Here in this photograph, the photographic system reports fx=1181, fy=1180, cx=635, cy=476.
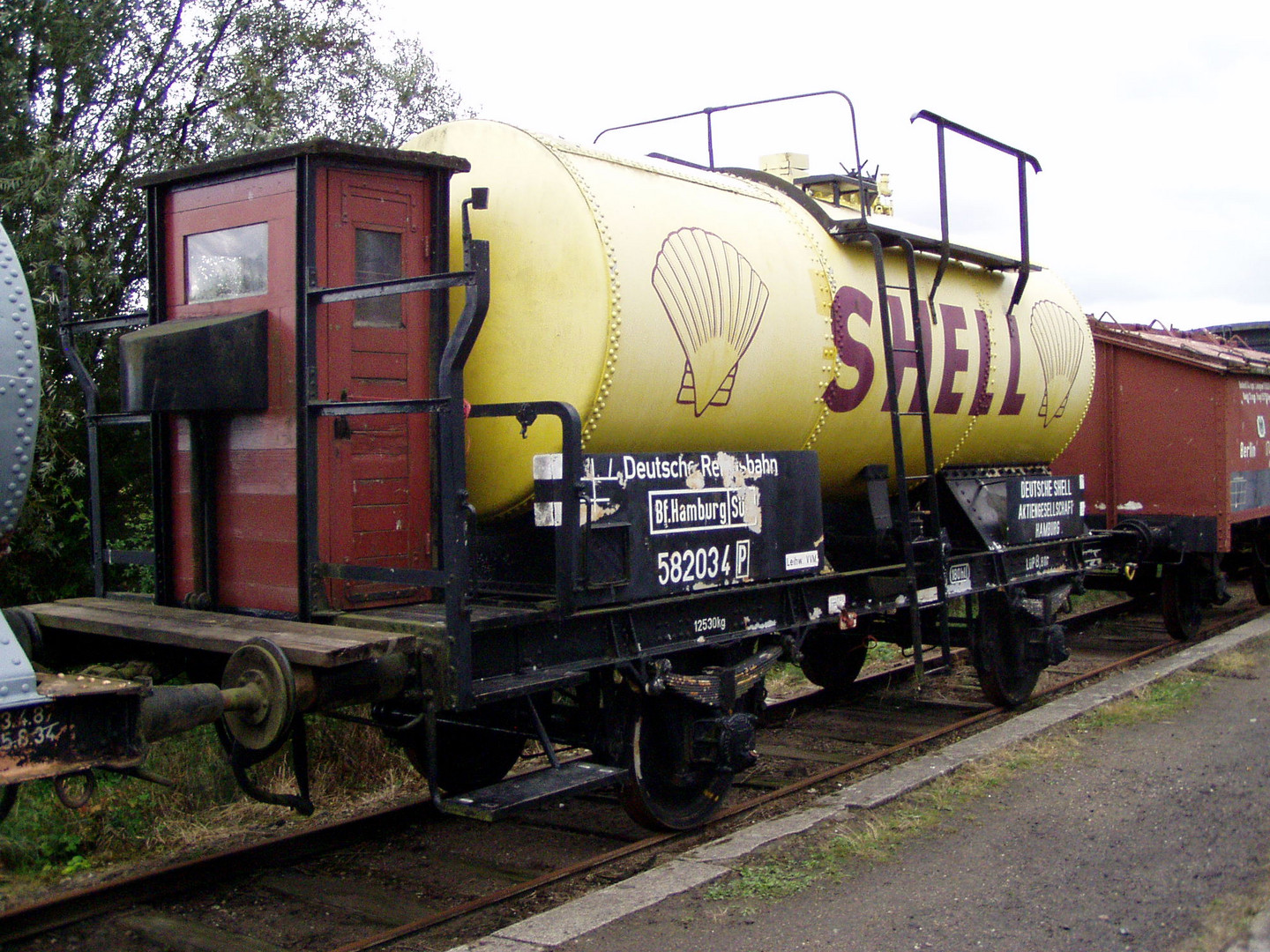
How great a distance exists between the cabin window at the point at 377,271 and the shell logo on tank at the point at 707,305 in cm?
119

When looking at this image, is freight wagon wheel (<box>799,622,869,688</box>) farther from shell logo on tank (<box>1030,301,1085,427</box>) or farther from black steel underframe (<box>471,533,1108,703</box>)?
shell logo on tank (<box>1030,301,1085,427</box>)

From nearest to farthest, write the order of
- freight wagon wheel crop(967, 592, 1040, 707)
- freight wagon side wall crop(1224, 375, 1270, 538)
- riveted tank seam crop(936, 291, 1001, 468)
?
riveted tank seam crop(936, 291, 1001, 468) < freight wagon wheel crop(967, 592, 1040, 707) < freight wagon side wall crop(1224, 375, 1270, 538)

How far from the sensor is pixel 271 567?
5.30m

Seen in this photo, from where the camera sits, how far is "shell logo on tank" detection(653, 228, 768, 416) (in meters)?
5.66

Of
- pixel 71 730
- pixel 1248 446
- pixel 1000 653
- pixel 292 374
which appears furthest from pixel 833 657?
pixel 71 730

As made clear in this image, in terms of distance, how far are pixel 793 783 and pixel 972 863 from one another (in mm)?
1877

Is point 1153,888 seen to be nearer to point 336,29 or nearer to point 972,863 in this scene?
point 972,863

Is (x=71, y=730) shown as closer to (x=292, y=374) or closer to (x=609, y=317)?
(x=292, y=374)

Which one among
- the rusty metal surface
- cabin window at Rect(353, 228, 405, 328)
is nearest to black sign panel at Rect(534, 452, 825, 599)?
cabin window at Rect(353, 228, 405, 328)

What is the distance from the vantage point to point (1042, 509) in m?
9.16

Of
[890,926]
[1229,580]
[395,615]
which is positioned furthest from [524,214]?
[1229,580]

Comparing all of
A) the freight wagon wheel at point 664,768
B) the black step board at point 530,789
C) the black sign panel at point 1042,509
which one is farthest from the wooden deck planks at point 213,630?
the black sign panel at point 1042,509

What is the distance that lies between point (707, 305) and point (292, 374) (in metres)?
2.02

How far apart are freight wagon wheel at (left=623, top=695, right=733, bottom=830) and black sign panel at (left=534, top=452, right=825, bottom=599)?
729mm
